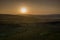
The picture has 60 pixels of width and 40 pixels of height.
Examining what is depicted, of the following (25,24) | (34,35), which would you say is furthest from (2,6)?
(34,35)

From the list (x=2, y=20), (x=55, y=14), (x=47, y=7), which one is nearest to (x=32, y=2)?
(x=47, y=7)

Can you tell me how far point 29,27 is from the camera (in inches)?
43.6

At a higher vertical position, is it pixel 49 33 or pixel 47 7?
pixel 47 7

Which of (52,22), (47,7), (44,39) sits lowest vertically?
(44,39)

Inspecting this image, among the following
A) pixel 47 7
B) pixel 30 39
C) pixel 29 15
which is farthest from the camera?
pixel 47 7

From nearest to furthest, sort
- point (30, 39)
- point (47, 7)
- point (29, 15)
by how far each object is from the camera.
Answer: point (30, 39), point (29, 15), point (47, 7)

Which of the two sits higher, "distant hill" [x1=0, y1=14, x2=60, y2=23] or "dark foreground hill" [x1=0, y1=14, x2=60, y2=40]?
"distant hill" [x1=0, y1=14, x2=60, y2=23]

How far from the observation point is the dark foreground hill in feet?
3.50

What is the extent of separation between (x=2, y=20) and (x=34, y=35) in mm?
296

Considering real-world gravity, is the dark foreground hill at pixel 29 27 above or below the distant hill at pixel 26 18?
below

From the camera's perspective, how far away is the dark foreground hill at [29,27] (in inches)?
42.0

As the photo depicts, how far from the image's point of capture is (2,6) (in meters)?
1.24

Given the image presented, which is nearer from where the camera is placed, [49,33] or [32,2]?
[49,33]

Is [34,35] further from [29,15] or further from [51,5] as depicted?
[51,5]
